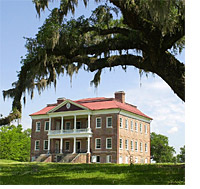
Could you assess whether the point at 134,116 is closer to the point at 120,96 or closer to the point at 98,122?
the point at 120,96

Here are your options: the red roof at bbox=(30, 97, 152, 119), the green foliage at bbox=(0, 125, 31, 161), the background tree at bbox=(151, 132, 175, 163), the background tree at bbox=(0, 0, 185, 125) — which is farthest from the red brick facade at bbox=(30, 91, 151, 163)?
the background tree at bbox=(0, 0, 185, 125)

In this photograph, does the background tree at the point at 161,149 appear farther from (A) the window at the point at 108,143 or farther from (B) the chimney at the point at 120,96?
(A) the window at the point at 108,143

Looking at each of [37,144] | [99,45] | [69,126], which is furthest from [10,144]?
[99,45]

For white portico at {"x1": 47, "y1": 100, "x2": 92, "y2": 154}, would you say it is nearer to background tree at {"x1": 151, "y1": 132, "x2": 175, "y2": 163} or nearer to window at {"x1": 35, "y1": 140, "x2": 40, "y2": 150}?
window at {"x1": 35, "y1": 140, "x2": 40, "y2": 150}

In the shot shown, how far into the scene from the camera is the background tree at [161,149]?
57688 millimetres

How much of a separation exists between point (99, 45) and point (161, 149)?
50.6 meters

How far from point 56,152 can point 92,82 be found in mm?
26844

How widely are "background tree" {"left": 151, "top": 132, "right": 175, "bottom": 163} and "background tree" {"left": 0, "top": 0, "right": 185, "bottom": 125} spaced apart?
49086 millimetres

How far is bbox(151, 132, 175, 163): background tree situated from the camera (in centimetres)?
5769

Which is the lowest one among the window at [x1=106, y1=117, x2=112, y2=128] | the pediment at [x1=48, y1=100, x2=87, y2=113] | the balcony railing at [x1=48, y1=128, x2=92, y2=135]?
the balcony railing at [x1=48, y1=128, x2=92, y2=135]

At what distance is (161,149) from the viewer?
58219mm

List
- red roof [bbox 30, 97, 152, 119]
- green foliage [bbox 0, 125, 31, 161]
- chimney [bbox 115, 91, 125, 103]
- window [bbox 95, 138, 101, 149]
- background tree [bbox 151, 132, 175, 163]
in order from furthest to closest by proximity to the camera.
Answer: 1. background tree [bbox 151, 132, 175, 163]
2. green foliage [bbox 0, 125, 31, 161]
3. chimney [bbox 115, 91, 125, 103]
4. red roof [bbox 30, 97, 152, 119]
5. window [bbox 95, 138, 101, 149]
